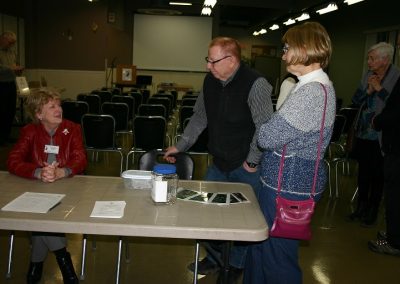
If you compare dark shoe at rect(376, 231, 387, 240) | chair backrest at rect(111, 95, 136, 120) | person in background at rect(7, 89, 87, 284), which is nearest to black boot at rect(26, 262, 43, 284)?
person in background at rect(7, 89, 87, 284)

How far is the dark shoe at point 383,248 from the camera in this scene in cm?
343

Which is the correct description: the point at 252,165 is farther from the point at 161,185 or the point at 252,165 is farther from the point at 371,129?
the point at 371,129

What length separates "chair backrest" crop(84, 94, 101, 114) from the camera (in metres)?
7.04

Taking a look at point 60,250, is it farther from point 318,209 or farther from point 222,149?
point 318,209

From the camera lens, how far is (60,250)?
2.54 m

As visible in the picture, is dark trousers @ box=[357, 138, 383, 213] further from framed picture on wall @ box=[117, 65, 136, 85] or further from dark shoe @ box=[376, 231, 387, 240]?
framed picture on wall @ box=[117, 65, 136, 85]

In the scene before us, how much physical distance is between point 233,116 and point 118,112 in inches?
140

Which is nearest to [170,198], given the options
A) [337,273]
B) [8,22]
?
[337,273]

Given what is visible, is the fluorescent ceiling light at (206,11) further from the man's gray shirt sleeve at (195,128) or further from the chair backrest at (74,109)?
the man's gray shirt sleeve at (195,128)

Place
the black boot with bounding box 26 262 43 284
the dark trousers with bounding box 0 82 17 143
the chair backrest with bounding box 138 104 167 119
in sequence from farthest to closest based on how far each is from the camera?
the dark trousers with bounding box 0 82 17 143
the chair backrest with bounding box 138 104 167 119
the black boot with bounding box 26 262 43 284

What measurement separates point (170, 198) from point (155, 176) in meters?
0.13

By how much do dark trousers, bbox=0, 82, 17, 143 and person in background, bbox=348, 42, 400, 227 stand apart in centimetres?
514

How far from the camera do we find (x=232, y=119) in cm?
262

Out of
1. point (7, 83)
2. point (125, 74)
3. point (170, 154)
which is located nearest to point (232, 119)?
point (170, 154)
